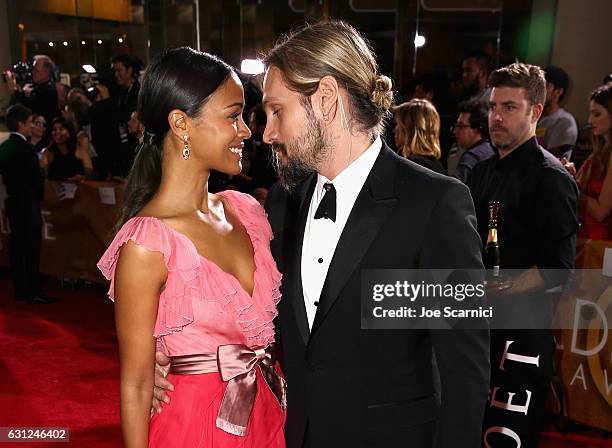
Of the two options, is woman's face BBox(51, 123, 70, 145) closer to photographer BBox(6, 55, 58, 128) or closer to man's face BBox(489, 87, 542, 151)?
photographer BBox(6, 55, 58, 128)

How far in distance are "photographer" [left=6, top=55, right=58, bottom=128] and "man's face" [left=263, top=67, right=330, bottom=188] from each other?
7.47 metres

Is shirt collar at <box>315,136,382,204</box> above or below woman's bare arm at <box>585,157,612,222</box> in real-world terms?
above

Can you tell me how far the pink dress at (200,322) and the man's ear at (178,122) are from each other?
258 mm

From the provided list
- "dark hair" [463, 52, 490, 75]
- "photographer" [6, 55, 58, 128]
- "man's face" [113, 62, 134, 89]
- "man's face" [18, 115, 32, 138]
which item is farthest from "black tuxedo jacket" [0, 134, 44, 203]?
"dark hair" [463, 52, 490, 75]

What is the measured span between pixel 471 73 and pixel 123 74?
3.66 meters

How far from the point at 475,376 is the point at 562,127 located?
4690 millimetres

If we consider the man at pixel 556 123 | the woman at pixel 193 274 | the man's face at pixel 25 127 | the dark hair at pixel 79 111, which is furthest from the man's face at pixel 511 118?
the dark hair at pixel 79 111

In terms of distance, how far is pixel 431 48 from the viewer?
9.98 metres

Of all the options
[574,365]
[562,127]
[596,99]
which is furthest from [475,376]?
[562,127]

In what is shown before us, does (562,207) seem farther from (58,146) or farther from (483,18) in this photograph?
(483,18)

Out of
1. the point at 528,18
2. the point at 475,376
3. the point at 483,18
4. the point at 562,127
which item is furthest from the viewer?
the point at 483,18

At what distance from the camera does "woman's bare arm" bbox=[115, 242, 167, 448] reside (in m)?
1.61

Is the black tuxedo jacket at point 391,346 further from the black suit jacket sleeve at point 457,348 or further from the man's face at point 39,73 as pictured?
the man's face at point 39,73

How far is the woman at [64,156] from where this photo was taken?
685 cm
